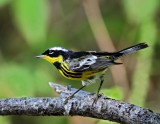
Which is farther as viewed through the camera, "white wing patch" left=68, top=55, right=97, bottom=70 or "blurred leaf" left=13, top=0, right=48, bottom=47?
"blurred leaf" left=13, top=0, right=48, bottom=47

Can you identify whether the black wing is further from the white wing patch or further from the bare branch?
the bare branch

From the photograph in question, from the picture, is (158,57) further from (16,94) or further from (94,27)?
(16,94)

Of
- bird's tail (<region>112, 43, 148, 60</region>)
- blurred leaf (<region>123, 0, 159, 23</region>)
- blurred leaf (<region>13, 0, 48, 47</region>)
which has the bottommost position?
bird's tail (<region>112, 43, 148, 60</region>)

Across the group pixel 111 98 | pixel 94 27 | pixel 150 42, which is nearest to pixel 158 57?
pixel 94 27

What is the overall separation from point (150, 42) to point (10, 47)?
1.33 metres

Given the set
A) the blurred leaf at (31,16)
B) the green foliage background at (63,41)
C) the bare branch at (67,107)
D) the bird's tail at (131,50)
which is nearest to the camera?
the bare branch at (67,107)

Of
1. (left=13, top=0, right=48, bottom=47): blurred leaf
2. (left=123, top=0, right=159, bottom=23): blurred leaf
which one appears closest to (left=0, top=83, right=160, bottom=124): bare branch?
(left=13, top=0, right=48, bottom=47): blurred leaf

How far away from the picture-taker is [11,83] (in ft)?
8.59

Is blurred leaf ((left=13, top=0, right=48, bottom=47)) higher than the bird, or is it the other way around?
blurred leaf ((left=13, top=0, right=48, bottom=47))

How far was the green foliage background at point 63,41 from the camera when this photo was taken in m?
2.56

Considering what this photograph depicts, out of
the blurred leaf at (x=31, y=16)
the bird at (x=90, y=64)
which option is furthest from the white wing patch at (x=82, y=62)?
the blurred leaf at (x=31, y=16)

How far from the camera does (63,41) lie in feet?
11.5

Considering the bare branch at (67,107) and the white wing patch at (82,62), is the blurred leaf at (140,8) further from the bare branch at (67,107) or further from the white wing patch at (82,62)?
the bare branch at (67,107)

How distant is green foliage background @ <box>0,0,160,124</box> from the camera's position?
8.39 feet
